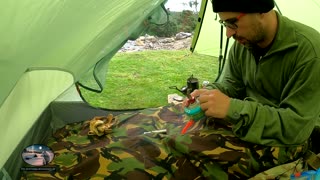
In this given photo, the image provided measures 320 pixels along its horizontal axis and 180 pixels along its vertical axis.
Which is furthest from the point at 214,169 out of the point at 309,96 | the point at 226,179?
the point at 309,96

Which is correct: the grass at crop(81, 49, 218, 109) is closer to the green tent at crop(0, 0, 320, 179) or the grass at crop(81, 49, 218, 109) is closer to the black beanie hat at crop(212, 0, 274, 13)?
the green tent at crop(0, 0, 320, 179)

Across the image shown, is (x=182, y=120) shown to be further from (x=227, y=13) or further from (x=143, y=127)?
(x=227, y=13)

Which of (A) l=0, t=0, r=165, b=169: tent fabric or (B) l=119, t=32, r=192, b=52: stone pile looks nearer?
(A) l=0, t=0, r=165, b=169: tent fabric

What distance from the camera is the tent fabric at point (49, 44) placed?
1108 mm

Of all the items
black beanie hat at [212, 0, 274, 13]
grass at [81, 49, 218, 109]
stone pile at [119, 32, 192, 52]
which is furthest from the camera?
stone pile at [119, 32, 192, 52]

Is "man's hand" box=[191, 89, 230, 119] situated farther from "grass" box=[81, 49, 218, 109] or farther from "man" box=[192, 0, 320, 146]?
"grass" box=[81, 49, 218, 109]

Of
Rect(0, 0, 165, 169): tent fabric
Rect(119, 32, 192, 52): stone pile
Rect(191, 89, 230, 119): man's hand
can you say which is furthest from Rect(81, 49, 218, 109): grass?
Rect(191, 89, 230, 119): man's hand

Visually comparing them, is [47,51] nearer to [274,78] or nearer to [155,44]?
[274,78]

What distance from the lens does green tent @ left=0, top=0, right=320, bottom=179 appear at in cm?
112

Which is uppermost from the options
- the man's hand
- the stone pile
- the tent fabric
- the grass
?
the tent fabric

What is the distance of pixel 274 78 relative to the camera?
1441 mm

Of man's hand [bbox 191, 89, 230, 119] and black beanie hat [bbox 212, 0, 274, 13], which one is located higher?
black beanie hat [bbox 212, 0, 274, 13]

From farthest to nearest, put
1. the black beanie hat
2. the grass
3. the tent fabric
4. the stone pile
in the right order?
the stone pile < the grass < the black beanie hat < the tent fabric

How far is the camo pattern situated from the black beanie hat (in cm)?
45
